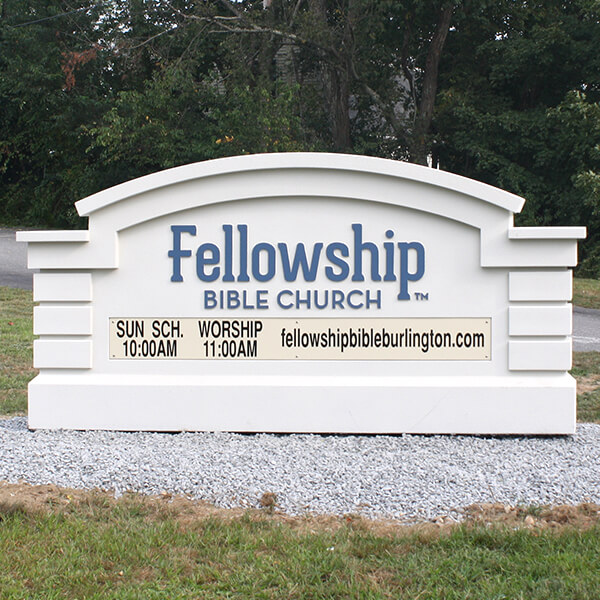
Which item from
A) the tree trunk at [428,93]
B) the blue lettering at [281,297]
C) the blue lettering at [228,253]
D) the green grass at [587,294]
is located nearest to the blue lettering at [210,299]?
the blue lettering at [228,253]

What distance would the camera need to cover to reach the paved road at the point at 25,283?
1104 centimetres

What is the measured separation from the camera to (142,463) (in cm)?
471

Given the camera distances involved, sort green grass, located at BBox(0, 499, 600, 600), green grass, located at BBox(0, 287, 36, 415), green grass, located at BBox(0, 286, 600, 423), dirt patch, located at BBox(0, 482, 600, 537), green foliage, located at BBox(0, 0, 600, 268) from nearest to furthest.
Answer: green grass, located at BBox(0, 499, 600, 600)
dirt patch, located at BBox(0, 482, 600, 537)
green grass, located at BBox(0, 286, 600, 423)
green grass, located at BBox(0, 287, 36, 415)
green foliage, located at BBox(0, 0, 600, 268)

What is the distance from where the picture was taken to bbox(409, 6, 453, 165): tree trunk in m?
24.1

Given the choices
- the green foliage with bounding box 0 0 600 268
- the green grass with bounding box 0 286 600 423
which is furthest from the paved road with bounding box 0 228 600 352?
the green foliage with bounding box 0 0 600 268

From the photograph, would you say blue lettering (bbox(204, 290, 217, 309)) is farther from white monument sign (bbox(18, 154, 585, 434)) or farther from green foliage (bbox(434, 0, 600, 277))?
green foliage (bbox(434, 0, 600, 277))

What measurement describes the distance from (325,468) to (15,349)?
5.89 meters

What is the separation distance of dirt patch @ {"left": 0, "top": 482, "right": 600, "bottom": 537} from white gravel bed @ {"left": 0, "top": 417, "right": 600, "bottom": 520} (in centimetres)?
8

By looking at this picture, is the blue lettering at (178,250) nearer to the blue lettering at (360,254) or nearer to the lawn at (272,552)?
the blue lettering at (360,254)

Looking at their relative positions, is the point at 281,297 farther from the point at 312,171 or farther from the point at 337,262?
the point at 312,171

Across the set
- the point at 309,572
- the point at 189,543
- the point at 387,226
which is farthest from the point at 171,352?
the point at 309,572

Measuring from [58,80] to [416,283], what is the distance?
2508cm

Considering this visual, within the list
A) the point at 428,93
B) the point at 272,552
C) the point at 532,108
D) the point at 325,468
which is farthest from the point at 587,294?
the point at 272,552

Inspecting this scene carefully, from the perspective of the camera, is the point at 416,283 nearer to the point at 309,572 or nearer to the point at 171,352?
the point at 171,352
